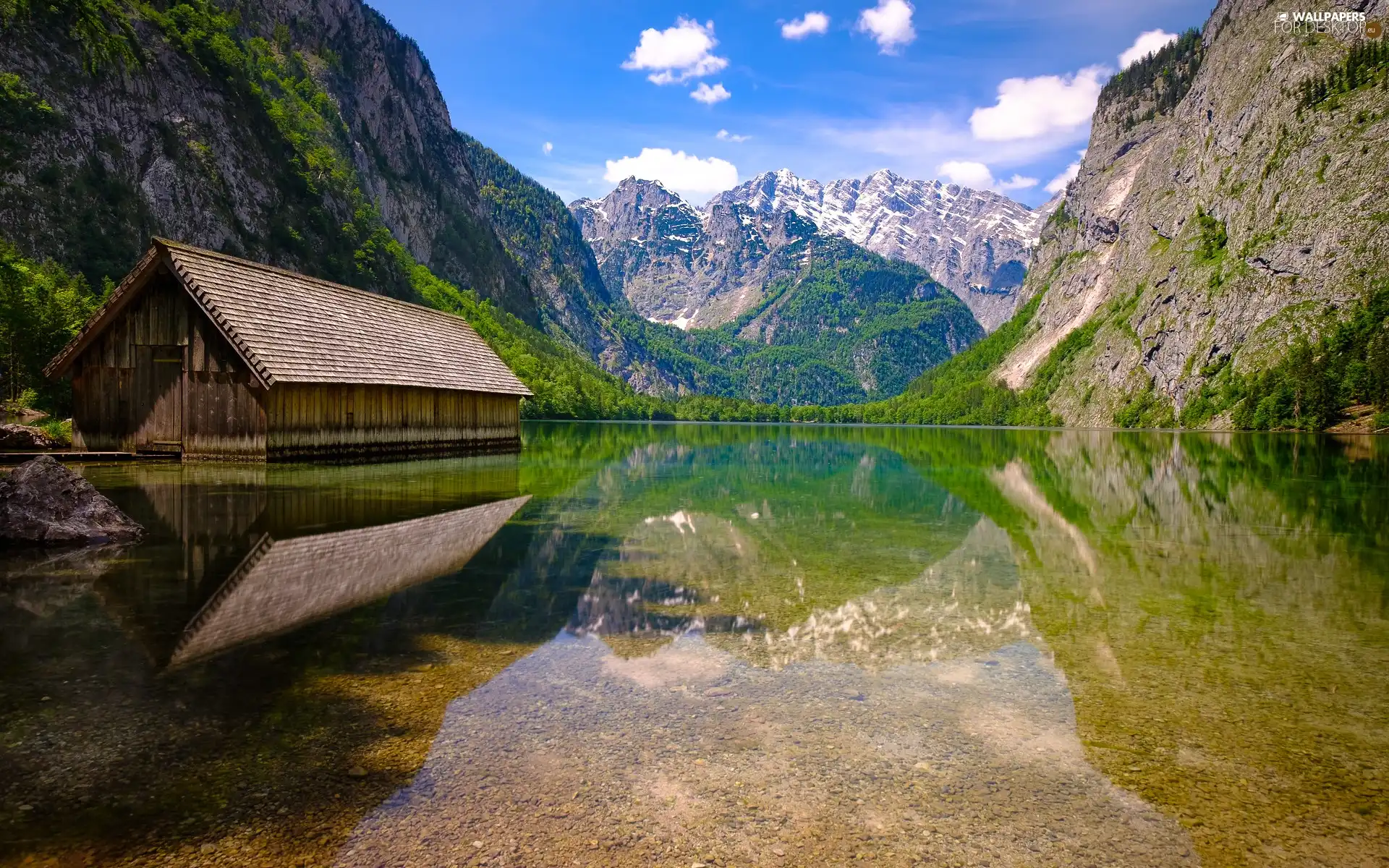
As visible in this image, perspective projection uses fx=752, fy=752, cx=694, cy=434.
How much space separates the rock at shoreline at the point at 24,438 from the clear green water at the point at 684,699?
17.3 metres

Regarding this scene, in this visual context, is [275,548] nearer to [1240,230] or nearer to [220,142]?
[220,142]

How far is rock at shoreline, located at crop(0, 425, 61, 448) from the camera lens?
26797mm

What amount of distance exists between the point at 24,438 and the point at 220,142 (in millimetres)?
78504

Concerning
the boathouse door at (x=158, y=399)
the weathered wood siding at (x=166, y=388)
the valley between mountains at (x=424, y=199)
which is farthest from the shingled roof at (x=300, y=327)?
the valley between mountains at (x=424, y=199)

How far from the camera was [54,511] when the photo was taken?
1370 centimetres

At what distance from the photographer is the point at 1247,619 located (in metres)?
10.1

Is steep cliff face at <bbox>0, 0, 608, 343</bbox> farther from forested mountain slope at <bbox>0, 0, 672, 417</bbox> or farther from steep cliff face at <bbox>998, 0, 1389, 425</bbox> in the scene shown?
steep cliff face at <bbox>998, 0, 1389, 425</bbox>

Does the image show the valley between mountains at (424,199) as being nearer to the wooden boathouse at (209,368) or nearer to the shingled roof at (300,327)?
the wooden boathouse at (209,368)

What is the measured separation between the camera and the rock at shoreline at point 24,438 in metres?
26.8

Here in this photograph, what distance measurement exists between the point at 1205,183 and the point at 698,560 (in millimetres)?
193607

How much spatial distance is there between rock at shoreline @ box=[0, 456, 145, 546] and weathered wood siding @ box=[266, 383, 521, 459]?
53.7ft

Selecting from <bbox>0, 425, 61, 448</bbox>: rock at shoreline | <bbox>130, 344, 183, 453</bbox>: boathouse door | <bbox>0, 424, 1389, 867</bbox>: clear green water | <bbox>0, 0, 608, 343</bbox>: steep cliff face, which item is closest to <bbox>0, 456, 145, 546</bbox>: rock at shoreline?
<bbox>0, 424, 1389, 867</bbox>: clear green water

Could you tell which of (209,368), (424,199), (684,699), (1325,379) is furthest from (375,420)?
(424,199)

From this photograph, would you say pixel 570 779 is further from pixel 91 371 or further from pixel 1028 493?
pixel 91 371
